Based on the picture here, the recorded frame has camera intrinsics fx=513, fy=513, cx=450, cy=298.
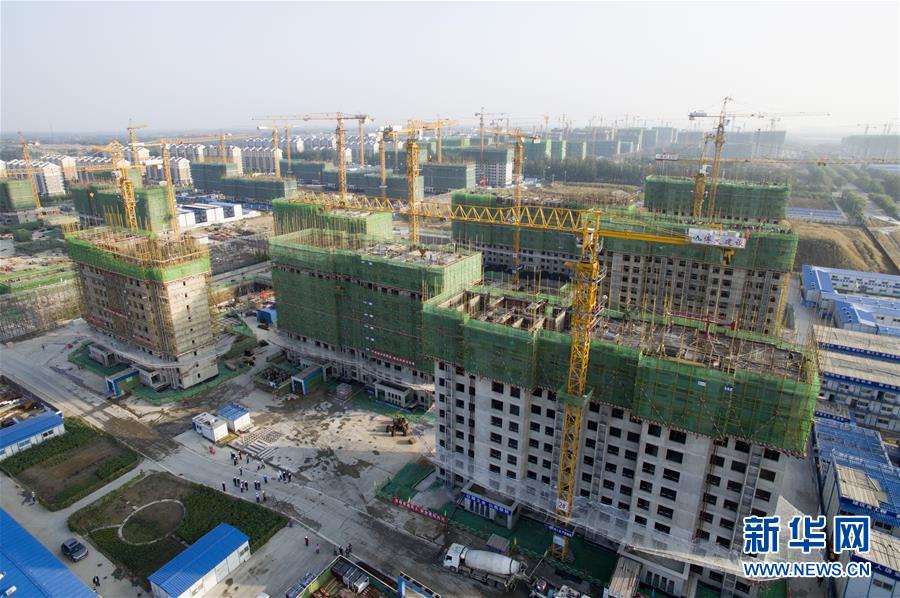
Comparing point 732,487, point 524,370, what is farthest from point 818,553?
point 524,370

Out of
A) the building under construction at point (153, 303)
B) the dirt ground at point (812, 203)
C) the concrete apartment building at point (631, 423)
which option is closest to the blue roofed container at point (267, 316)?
the building under construction at point (153, 303)

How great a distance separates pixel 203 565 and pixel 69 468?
2298 centimetres

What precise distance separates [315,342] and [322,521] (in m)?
28.0

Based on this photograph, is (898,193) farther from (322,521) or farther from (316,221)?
(322,521)

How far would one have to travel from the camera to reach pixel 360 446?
51969mm

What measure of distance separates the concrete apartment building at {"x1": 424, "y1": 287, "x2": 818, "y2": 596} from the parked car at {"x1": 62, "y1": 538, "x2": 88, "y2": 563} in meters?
28.3

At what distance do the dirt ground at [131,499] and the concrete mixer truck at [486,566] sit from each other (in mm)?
25045

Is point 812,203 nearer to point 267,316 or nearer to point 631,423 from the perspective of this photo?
point 631,423

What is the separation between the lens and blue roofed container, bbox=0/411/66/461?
5025 cm

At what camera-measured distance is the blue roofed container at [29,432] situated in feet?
165

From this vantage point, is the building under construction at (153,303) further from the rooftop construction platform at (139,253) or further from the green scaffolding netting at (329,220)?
the green scaffolding netting at (329,220)

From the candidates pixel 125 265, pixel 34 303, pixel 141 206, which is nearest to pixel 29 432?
pixel 125 265

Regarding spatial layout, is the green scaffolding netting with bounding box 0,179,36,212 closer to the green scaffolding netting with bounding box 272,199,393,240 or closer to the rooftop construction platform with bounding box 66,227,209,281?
the green scaffolding netting with bounding box 272,199,393,240

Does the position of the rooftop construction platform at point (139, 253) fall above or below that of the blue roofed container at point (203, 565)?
above
